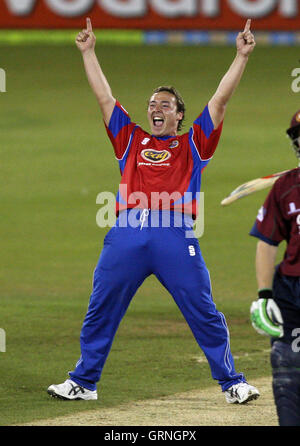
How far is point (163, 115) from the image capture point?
27.3ft

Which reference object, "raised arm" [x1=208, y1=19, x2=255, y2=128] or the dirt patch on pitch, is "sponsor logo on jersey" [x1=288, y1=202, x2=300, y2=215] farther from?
"raised arm" [x1=208, y1=19, x2=255, y2=128]

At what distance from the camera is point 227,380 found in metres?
8.02

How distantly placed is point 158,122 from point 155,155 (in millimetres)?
303

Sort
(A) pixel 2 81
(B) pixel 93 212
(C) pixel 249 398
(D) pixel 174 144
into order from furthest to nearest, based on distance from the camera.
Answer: (A) pixel 2 81
(B) pixel 93 212
(D) pixel 174 144
(C) pixel 249 398

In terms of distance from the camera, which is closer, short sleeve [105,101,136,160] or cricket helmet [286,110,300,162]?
cricket helmet [286,110,300,162]

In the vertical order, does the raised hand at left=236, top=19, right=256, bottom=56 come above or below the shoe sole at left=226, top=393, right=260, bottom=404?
above

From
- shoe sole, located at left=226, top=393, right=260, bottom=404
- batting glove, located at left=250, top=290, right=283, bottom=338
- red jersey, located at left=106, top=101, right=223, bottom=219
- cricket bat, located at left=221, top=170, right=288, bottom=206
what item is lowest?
shoe sole, located at left=226, top=393, right=260, bottom=404

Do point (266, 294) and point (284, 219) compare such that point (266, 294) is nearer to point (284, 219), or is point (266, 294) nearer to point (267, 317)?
point (267, 317)

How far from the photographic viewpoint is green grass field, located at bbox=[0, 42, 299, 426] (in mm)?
9320

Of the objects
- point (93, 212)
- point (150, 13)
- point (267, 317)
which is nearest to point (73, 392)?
point (267, 317)

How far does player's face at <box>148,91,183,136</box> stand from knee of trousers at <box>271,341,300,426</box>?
7.73ft

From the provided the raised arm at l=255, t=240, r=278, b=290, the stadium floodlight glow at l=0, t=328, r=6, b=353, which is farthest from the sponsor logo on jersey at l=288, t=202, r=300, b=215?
the stadium floodlight glow at l=0, t=328, r=6, b=353
